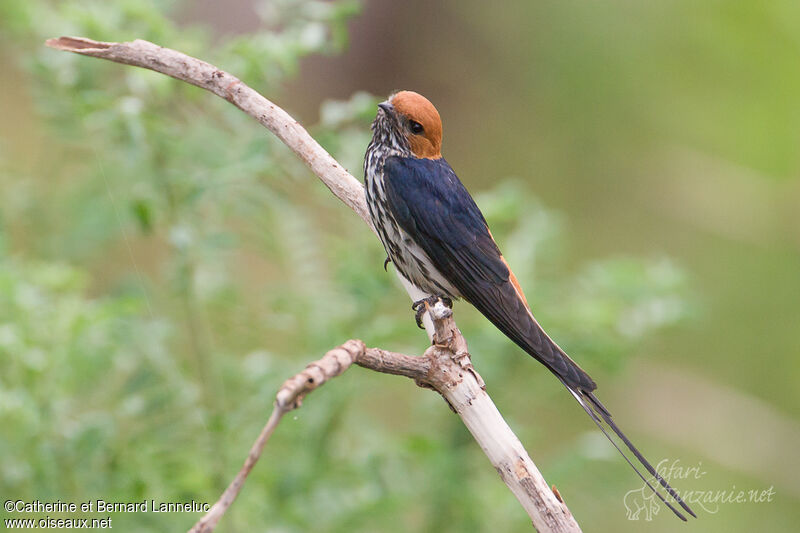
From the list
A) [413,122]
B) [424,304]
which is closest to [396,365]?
[424,304]

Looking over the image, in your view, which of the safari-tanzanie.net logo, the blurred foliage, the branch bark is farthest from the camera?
the safari-tanzanie.net logo

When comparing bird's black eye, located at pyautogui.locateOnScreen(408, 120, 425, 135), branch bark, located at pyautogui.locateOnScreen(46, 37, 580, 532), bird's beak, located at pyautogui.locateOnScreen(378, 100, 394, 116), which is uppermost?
bird's beak, located at pyautogui.locateOnScreen(378, 100, 394, 116)

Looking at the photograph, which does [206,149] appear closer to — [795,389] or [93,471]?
[93,471]

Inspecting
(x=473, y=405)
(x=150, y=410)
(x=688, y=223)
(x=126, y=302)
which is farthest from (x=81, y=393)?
(x=688, y=223)

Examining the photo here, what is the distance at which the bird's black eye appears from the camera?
2863 millimetres

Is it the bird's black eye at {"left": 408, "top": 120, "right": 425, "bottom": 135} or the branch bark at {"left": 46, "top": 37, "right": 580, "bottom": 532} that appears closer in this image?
the branch bark at {"left": 46, "top": 37, "right": 580, "bottom": 532}

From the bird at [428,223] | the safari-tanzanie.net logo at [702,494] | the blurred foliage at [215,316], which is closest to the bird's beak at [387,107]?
the bird at [428,223]

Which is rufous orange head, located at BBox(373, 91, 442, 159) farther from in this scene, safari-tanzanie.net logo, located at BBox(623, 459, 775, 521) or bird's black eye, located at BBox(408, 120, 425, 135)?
safari-tanzanie.net logo, located at BBox(623, 459, 775, 521)

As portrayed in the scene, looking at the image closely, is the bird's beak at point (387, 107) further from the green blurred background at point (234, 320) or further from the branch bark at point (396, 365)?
the branch bark at point (396, 365)

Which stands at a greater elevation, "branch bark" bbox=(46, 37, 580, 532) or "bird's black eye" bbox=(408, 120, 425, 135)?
"bird's black eye" bbox=(408, 120, 425, 135)

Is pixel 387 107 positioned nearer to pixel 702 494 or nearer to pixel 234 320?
pixel 234 320

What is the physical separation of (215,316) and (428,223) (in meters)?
1.04

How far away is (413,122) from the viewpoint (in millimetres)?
2863

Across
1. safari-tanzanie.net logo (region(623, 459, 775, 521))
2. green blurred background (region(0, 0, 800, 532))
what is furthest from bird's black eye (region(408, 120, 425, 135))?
safari-tanzanie.net logo (region(623, 459, 775, 521))
